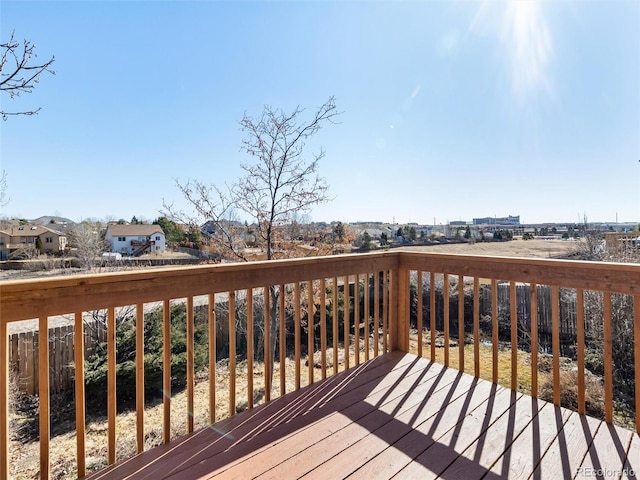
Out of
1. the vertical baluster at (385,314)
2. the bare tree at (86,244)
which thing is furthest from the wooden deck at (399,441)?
the bare tree at (86,244)

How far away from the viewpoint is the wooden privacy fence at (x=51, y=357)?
5.59 meters

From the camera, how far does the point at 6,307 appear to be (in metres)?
1.23

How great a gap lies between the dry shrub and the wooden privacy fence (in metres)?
7.52

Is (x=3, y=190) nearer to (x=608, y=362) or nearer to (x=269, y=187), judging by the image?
(x=269, y=187)

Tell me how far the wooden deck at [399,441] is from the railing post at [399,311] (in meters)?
0.72

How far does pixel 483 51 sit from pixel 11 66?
599 cm

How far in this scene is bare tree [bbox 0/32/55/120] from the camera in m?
2.12

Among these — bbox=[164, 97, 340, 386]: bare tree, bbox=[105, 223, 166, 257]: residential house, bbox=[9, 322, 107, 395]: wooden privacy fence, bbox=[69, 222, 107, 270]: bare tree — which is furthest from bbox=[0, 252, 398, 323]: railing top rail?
bbox=[105, 223, 166, 257]: residential house

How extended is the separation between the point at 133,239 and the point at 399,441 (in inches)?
651

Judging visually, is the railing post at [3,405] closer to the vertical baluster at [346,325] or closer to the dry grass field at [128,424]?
the vertical baluster at [346,325]

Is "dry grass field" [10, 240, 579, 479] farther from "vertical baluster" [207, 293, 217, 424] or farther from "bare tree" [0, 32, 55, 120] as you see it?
"bare tree" [0, 32, 55, 120]

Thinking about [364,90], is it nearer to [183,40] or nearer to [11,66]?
[183,40]

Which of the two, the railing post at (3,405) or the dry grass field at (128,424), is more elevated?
the railing post at (3,405)

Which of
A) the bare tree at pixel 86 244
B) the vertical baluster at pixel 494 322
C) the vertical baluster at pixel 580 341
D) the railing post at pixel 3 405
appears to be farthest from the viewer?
the bare tree at pixel 86 244
